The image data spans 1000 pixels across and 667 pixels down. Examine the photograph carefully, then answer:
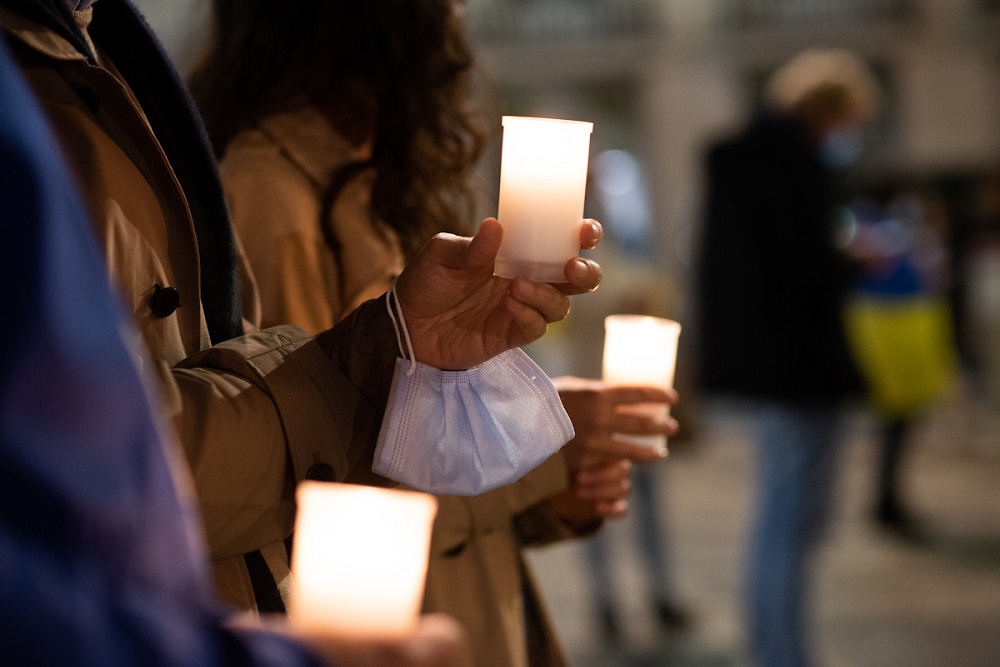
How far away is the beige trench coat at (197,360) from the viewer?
105 cm

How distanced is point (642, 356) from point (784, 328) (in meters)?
2.00

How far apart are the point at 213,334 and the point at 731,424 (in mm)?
8066

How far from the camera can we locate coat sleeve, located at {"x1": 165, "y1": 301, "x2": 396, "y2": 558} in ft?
3.47

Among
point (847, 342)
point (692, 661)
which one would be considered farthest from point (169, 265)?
point (692, 661)

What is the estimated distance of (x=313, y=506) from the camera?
0.80 m

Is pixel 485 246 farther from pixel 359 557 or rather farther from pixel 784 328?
pixel 784 328

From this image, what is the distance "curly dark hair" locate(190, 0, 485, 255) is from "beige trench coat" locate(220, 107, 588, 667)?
0.04 metres

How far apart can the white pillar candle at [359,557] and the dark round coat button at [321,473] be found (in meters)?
0.36

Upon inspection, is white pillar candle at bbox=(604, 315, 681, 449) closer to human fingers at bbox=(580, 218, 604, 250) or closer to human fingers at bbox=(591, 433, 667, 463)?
human fingers at bbox=(591, 433, 667, 463)

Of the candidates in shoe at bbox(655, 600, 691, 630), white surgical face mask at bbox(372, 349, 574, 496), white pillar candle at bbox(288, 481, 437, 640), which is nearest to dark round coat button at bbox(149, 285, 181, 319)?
white surgical face mask at bbox(372, 349, 574, 496)

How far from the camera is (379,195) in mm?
1840

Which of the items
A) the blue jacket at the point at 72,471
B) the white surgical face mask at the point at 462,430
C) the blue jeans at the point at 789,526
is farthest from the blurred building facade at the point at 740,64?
the blue jacket at the point at 72,471

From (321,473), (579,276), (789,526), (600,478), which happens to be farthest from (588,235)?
(789,526)

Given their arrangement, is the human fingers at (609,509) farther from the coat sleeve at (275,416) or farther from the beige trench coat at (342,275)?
the coat sleeve at (275,416)
